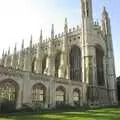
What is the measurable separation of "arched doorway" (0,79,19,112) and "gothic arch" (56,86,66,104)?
31.2ft

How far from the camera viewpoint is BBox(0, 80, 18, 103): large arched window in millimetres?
25677

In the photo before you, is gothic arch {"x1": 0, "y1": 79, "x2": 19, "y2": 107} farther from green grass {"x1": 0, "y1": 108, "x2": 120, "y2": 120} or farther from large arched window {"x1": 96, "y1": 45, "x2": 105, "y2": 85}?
large arched window {"x1": 96, "y1": 45, "x2": 105, "y2": 85}

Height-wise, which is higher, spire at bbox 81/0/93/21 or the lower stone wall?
spire at bbox 81/0/93/21

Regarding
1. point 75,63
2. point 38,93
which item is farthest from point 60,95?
point 75,63

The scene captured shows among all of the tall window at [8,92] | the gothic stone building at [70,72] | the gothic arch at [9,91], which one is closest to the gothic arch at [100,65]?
the gothic stone building at [70,72]

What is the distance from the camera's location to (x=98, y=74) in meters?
52.7

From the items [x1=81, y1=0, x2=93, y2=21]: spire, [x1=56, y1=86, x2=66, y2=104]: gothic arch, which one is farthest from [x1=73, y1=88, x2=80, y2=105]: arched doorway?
[x1=81, y1=0, x2=93, y2=21]: spire

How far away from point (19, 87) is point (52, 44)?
90.2ft

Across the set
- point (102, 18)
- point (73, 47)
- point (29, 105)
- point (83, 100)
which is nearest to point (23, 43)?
point (73, 47)

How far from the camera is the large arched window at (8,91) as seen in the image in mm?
25677

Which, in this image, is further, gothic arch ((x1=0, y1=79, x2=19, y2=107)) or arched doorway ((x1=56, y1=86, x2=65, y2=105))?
arched doorway ((x1=56, y1=86, x2=65, y2=105))

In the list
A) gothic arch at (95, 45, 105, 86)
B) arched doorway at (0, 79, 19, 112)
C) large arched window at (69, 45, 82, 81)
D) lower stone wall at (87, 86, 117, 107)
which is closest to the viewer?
arched doorway at (0, 79, 19, 112)

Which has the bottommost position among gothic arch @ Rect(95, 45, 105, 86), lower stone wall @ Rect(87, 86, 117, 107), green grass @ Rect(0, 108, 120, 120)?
green grass @ Rect(0, 108, 120, 120)

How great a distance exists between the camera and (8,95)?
26328mm
